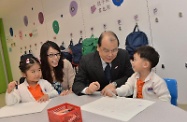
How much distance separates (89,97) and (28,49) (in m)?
4.34

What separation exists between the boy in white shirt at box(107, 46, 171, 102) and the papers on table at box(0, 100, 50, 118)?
1.67 feet

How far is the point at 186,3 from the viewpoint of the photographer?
99.3 inches

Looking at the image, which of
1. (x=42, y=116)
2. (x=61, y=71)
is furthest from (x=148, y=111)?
(x=61, y=71)

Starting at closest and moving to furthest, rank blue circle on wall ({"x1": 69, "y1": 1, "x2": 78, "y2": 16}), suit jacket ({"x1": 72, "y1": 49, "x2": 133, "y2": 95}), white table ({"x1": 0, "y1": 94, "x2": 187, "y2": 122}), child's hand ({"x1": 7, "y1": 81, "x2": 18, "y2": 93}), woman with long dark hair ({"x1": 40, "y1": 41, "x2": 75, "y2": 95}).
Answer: white table ({"x1": 0, "y1": 94, "x2": 187, "y2": 122}) → child's hand ({"x1": 7, "y1": 81, "x2": 18, "y2": 93}) → suit jacket ({"x1": 72, "y1": 49, "x2": 133, "y2": 95}) → woman with long dark hair ({"x1": 40, "y1": 41, "x2": 75, "y2": 95}) → blue circle on wall ({"x1": 69, "y1": 1, "x2": 78, "y2": 16})

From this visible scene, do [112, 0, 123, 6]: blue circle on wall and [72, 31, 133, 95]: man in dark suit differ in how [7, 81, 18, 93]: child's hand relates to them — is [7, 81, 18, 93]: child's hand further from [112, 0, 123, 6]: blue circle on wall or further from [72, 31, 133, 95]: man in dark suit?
[112, 0, 123, 6]: blue circle on wall

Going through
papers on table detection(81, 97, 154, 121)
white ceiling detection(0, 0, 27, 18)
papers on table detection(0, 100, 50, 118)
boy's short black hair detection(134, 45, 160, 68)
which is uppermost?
white ceiling detection(0, 0, 27, 18)

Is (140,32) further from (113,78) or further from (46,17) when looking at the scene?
(46,17)

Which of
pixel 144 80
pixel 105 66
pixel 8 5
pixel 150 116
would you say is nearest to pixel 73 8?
pixel 105 66

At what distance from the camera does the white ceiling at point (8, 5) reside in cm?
525

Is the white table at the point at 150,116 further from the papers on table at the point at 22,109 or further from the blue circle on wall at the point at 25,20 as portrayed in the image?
the blue circle on wall at the point at 25,20

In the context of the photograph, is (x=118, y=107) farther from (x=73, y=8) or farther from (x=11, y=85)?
(x=73, y=8)

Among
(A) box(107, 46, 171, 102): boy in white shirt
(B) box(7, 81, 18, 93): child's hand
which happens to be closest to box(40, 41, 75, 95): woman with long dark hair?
(B) box(7, 81, 18, 93): child's hand

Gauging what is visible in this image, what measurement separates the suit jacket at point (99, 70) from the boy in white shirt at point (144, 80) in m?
0.16

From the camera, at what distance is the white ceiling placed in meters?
5.25
